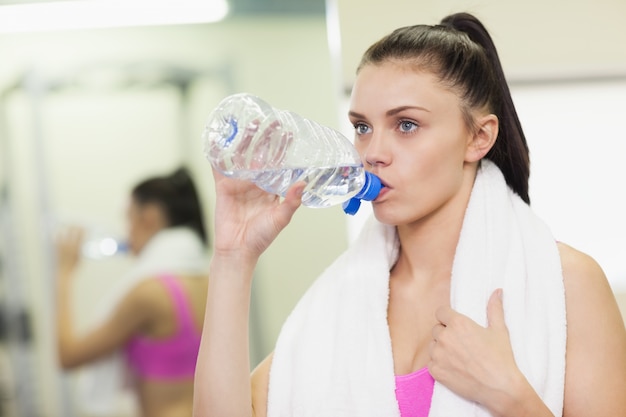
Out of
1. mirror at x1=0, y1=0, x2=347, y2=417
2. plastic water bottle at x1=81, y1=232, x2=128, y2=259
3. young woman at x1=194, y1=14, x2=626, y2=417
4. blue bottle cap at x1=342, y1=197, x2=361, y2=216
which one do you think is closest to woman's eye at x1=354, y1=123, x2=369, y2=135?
young woman at x1=194, y1=14, x2=626, y2=417

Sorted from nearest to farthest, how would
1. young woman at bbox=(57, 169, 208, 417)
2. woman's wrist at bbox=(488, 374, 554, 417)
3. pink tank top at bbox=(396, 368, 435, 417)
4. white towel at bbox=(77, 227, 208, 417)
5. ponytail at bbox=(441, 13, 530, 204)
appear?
woman's wrist at bbox=(488, 374, 554, 417) < pink tank top at bbox=(396, 368, 435, 417) < ponytail at bbox=(441, 13, 530, 204) < young woman at bbox=(57, 169, 208, 417) < white towel at bbox=(77, 227, 208, 417)

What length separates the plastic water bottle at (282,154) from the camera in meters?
1.08

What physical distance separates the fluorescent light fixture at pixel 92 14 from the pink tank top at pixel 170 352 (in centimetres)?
87

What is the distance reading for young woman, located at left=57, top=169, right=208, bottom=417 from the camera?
2340 millimetres

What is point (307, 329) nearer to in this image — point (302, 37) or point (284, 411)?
point (284, 411)

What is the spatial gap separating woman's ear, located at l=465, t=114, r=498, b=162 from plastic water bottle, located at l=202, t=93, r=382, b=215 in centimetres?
18

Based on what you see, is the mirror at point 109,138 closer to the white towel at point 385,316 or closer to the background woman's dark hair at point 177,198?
the background woman's dark hair at point 177,198

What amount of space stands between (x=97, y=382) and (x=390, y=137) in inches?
→ 67.7

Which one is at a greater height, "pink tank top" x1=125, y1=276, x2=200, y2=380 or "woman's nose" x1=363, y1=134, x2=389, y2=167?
"woman's nose" x1=363, y1=134, x2=389, y2=167

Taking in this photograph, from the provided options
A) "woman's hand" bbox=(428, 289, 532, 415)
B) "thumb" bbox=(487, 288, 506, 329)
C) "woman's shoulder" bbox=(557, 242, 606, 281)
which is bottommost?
"woman's hand" bbox=(428, 289, 532, 415)

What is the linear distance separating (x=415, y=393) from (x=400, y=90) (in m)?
0.43

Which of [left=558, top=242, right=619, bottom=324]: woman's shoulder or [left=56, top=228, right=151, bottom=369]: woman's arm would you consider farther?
[left=56, top=228, right=151, bottom=369]: woman's arm

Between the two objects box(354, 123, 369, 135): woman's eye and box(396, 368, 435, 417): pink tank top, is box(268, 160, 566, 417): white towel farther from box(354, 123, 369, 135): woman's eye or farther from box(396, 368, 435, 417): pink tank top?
box(354, 123, 369, 135): woman's eye

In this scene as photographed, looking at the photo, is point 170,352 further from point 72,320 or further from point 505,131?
point 505,131
